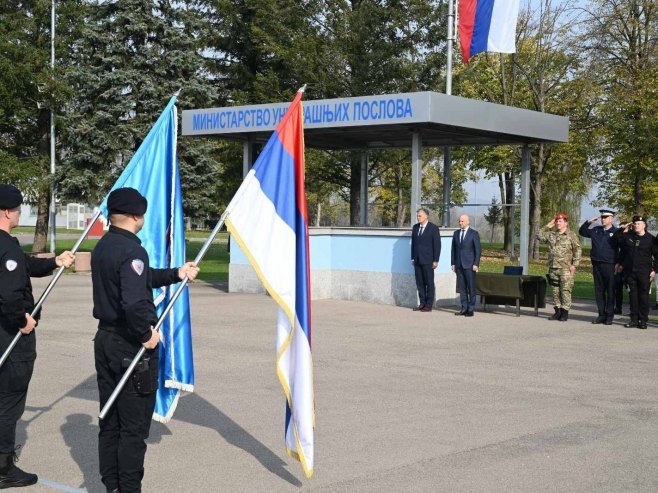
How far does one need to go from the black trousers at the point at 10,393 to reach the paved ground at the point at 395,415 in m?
0.36

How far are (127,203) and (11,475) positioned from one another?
1970 millimetres

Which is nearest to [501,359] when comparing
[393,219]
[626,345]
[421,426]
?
[626,345]

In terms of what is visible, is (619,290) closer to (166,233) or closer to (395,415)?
(395,415)

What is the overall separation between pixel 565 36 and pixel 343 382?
33.5 meters

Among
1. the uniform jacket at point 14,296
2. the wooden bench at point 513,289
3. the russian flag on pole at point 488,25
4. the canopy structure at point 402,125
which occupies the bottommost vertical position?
the wooden bench at point 513,289

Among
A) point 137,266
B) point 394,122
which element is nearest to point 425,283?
point 394,122

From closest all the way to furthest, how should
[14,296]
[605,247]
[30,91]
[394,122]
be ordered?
1. [14,296]
2. [605,247]
3. [394,122]
4. [30,91]

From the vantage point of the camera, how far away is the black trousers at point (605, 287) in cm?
1568

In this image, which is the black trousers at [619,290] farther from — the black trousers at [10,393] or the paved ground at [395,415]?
the black trousers at [10,393]

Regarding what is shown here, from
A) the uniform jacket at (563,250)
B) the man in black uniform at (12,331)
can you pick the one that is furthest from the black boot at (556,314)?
the man in black uniform at (12,331)

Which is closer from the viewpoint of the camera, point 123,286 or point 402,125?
point 123,286

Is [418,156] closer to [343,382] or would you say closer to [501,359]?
[501,359]

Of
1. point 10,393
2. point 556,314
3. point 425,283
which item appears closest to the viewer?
point 10,393

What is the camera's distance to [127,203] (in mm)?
5582
